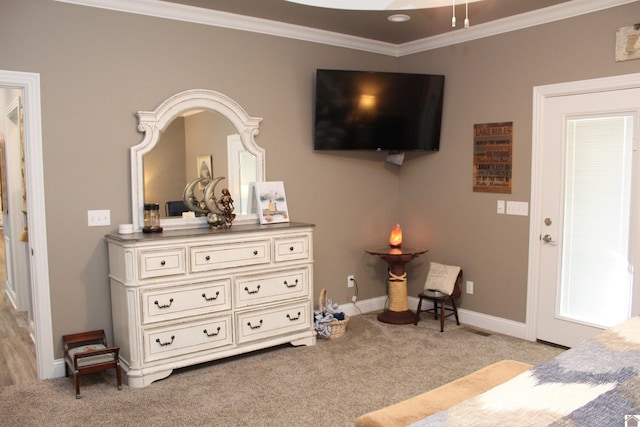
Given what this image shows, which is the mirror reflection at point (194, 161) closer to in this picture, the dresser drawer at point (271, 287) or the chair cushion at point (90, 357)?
the dresser drawer at point (271, 287)

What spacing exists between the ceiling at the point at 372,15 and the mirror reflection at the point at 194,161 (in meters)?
0.82

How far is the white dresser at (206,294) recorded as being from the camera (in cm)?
335

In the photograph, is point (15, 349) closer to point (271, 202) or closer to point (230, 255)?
point (230, 255)

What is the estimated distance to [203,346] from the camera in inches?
142

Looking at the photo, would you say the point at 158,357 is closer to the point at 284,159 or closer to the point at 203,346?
the point at 203,346

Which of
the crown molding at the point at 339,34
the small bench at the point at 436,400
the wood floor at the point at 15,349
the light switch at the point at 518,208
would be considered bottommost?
the wood floor at the point at 15,349

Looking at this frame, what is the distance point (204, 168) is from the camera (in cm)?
399

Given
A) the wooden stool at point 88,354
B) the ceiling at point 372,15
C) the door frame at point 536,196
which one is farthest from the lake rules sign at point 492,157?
the wooden stool at point 88,354

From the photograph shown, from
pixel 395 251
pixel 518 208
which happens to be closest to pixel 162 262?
pixel 395 251

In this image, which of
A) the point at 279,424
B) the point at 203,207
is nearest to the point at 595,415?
the point at 279,424

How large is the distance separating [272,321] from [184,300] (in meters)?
0.72

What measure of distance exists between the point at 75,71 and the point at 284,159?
1.71 metres

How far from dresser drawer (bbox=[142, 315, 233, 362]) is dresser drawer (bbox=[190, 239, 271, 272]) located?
1.23 feet

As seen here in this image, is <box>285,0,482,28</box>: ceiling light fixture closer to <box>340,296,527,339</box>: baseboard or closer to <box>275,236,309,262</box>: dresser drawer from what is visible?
<box>275,236,309,262</box>: dresser drawer
